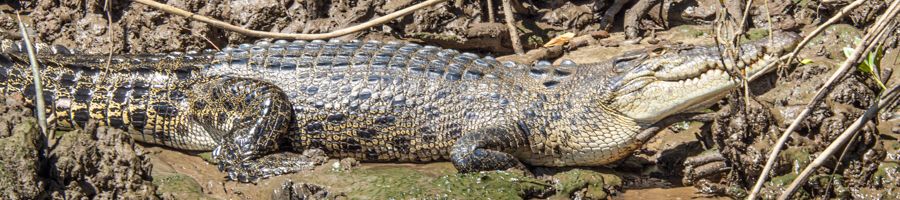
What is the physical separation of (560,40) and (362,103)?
2286 mm

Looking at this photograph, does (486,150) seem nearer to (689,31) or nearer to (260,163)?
(260,163)

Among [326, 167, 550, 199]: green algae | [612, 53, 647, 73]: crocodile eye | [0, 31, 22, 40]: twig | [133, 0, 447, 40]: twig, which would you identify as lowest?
[326, 167, 550, 199]: green algae

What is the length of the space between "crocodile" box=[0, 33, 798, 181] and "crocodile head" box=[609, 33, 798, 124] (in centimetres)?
1

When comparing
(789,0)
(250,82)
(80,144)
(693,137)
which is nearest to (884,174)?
(693,137)

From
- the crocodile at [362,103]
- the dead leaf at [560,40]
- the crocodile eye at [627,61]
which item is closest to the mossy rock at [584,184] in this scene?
the crocodile at [362,103]

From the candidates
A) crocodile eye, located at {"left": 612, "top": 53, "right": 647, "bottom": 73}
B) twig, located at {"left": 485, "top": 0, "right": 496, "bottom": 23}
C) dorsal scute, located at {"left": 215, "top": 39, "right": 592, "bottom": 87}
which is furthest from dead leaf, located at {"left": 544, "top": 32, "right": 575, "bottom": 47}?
crocodile eye, located at {"left": 612, "top": 53, "right": 647, "bottom": 73}

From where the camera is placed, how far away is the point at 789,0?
7984mm

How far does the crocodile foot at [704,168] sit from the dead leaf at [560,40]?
2083 millimetres

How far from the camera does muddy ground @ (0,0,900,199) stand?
526 centimetres

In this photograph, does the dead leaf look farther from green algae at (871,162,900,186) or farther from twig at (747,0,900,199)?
twig at (747,0,900,199)

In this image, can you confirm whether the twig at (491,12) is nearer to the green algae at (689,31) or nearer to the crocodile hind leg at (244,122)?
the green algae at (689,31)

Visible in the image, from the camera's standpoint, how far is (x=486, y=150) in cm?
621

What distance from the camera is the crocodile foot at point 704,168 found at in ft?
20.8

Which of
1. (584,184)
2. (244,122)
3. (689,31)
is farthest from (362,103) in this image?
(689,31)
